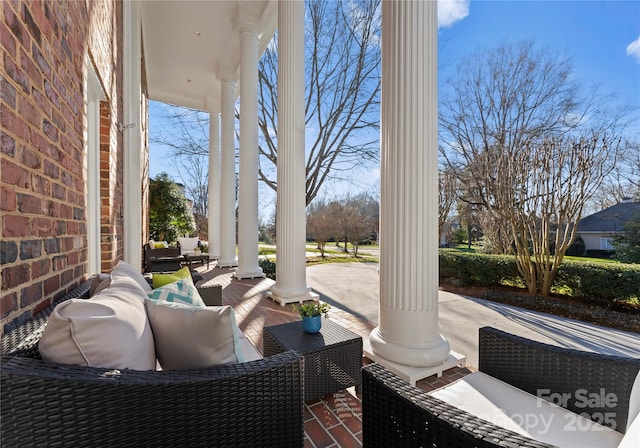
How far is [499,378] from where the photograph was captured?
4.72 ft

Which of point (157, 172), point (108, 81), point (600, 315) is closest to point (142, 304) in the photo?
point (108, 81)

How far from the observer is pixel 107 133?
259 cm

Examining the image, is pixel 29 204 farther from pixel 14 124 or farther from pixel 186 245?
pixel 186 245

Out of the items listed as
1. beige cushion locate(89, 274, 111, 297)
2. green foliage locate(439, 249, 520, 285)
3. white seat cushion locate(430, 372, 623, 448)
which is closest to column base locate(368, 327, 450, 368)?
white seat cushion locate(430, 372, 623, 448)

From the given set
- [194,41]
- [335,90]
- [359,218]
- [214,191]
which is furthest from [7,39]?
[359,218]

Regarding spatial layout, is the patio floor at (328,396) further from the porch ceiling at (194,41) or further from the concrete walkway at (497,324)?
the porch ceiling at (194,41)

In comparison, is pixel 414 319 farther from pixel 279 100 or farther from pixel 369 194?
pixel 369 194

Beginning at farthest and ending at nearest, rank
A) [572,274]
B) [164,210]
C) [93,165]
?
[164,210] < [572,274] < [93,165]

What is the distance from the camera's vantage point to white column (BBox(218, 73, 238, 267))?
7.49 m

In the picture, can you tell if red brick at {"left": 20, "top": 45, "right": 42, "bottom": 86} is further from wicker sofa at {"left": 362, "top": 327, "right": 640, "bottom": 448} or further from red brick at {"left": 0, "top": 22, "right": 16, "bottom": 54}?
wicker sofa at {"left": 362, "top": 327, "right": 640, "bottom": 448}

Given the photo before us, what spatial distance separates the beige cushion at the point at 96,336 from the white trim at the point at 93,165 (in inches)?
57.2

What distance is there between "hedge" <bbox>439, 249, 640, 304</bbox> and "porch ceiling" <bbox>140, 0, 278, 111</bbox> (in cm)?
632

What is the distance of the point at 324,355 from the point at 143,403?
111cm

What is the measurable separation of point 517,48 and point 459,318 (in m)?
6.83
